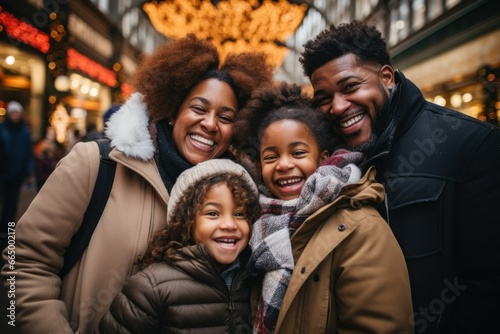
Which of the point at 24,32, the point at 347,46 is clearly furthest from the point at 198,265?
the point at 24,32

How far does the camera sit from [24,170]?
696 centimetres

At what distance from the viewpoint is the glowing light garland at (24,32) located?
384 inches

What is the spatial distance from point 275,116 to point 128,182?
103 centimetres

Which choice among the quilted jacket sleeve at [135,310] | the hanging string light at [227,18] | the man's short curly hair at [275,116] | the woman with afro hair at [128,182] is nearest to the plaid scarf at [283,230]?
the man's short curly hair at [275,116]

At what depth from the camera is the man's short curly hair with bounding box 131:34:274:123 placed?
245 centimetres

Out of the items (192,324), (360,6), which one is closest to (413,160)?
(192,324)

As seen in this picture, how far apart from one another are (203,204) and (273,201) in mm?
432

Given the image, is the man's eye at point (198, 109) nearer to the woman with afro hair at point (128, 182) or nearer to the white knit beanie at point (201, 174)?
the woman with afro hair at point (128, 182)

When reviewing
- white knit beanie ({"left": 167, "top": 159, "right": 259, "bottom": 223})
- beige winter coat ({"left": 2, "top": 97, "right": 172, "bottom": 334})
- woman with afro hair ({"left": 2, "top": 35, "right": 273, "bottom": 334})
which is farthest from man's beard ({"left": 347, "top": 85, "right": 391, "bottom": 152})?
beige winter coat ({"left": 2, "top": 97, "right": 172, "bottom": 334})

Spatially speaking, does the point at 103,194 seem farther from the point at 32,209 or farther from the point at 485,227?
the point at 485,227

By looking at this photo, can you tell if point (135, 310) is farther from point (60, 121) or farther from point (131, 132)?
point (60, 121)

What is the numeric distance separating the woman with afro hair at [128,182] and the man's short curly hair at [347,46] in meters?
0.53

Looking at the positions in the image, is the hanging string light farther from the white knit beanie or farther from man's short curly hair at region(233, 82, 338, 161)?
the white knit beanie

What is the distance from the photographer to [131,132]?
213 centimetres
